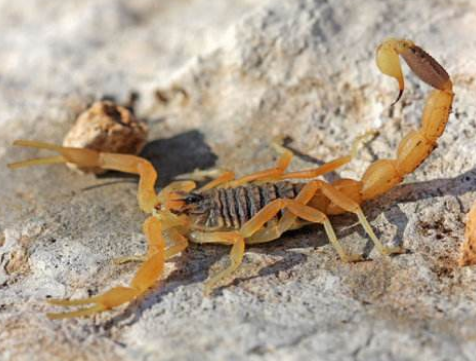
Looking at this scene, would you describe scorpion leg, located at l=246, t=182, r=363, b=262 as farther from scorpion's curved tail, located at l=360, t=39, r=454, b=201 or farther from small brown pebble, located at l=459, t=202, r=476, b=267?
small brown pebble, located at l=459, t=202, r=476, b=267

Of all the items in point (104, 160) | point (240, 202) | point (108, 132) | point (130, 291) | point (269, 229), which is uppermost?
point (108, 132)

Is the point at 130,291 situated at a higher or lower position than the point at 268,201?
lower

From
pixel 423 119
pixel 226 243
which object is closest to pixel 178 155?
pixel 226 243

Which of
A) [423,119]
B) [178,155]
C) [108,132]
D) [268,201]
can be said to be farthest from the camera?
[178,155]

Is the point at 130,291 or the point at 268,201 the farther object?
the point at 268,201

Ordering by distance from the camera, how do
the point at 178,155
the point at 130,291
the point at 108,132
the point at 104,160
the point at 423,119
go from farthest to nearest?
the point at 178,155, the point at 108,132, the point at 104,160, the point at 423,119, the point at 130,291

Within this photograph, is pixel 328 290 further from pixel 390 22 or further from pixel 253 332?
pixel 390 22

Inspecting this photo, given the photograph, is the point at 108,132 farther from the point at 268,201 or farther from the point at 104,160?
the point at 268,201

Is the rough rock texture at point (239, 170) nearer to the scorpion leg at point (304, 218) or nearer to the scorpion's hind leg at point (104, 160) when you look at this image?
the scorpion leg at point (304, 218)
